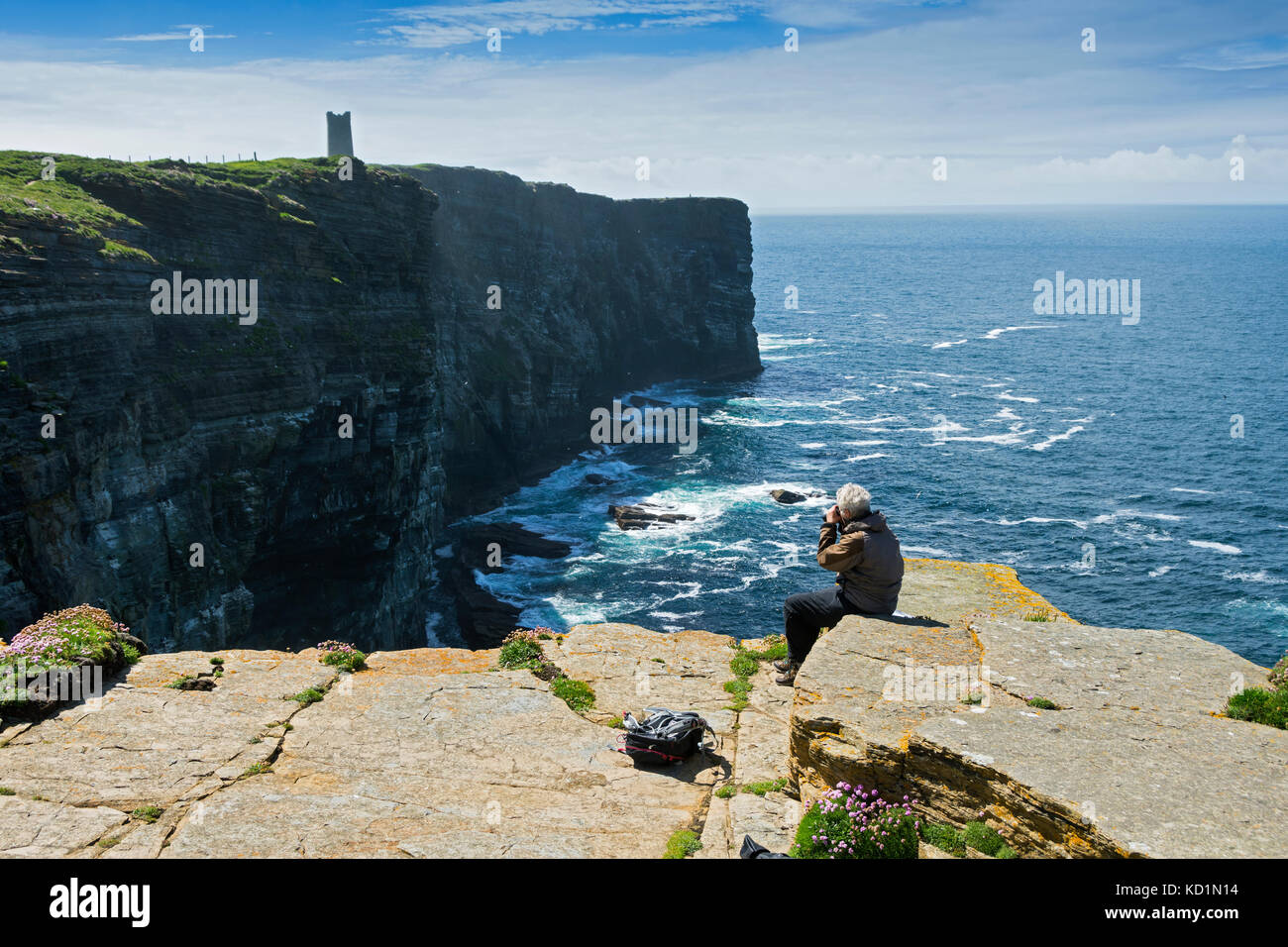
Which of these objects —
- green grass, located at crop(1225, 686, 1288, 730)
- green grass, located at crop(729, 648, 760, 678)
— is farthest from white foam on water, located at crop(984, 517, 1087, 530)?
green grass, located at crop(1225, 686, 1288, 730)

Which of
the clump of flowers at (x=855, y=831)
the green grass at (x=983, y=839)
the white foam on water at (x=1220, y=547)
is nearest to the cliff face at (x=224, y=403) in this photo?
the clump of flowers at (x=855, y=831)

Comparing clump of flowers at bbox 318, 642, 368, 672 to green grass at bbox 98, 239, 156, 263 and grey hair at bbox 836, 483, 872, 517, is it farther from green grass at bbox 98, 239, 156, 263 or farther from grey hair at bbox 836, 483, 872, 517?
green grass at bbox 98, 239, 156, 263

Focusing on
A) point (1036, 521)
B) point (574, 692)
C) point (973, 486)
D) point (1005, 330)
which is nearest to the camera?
point (574, 692)

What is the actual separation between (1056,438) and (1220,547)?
92.1ft

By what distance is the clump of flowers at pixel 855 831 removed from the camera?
27.1ft

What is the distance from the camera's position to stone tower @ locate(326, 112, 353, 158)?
68.6 m

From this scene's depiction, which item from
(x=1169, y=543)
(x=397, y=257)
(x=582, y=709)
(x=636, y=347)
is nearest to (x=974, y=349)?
(x=636, y=347)

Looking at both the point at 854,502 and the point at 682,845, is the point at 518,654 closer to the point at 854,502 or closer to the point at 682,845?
the point at 854,502

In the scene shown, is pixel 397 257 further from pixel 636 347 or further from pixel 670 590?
pixel 636 347

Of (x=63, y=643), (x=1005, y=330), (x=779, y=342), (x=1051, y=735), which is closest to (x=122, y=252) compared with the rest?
(x=63, y=643)

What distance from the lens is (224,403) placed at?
3938cm

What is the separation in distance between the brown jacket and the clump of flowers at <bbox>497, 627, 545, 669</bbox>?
5.74 meters

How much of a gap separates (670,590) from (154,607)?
32.6 metres

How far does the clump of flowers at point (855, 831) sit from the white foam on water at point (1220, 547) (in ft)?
213
